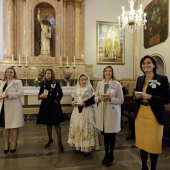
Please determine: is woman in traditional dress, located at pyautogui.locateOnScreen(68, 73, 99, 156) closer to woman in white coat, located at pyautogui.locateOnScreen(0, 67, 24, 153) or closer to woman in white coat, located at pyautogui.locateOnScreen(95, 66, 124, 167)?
woman in white coat, located at pyautogui.locateOnScreen(95, 66, 124, 167)

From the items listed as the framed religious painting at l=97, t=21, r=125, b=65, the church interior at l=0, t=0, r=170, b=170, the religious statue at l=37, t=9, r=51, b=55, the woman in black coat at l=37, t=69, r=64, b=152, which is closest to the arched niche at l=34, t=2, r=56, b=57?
the church interior at l=0, t=0, r=170, b=170

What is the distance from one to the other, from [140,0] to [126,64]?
3.17 m

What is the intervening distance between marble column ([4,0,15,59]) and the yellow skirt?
283 inches

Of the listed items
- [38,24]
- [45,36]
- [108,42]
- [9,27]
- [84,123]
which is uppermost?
[38,24]

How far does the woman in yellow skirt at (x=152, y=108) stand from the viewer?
251 centimetres

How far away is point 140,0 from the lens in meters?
8.95

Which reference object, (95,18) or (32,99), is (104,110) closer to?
(32,99)

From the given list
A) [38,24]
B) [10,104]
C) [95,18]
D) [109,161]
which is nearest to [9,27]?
[38,24]

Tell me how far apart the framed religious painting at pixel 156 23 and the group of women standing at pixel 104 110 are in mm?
4857

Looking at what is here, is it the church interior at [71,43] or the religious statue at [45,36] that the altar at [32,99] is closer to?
the church interior at [71,43]

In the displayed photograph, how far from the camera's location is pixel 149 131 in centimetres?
261

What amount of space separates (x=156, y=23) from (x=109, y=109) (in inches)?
229

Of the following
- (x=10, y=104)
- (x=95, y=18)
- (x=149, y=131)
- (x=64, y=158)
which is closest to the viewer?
(x=149, y=131)

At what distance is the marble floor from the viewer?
130 inches
